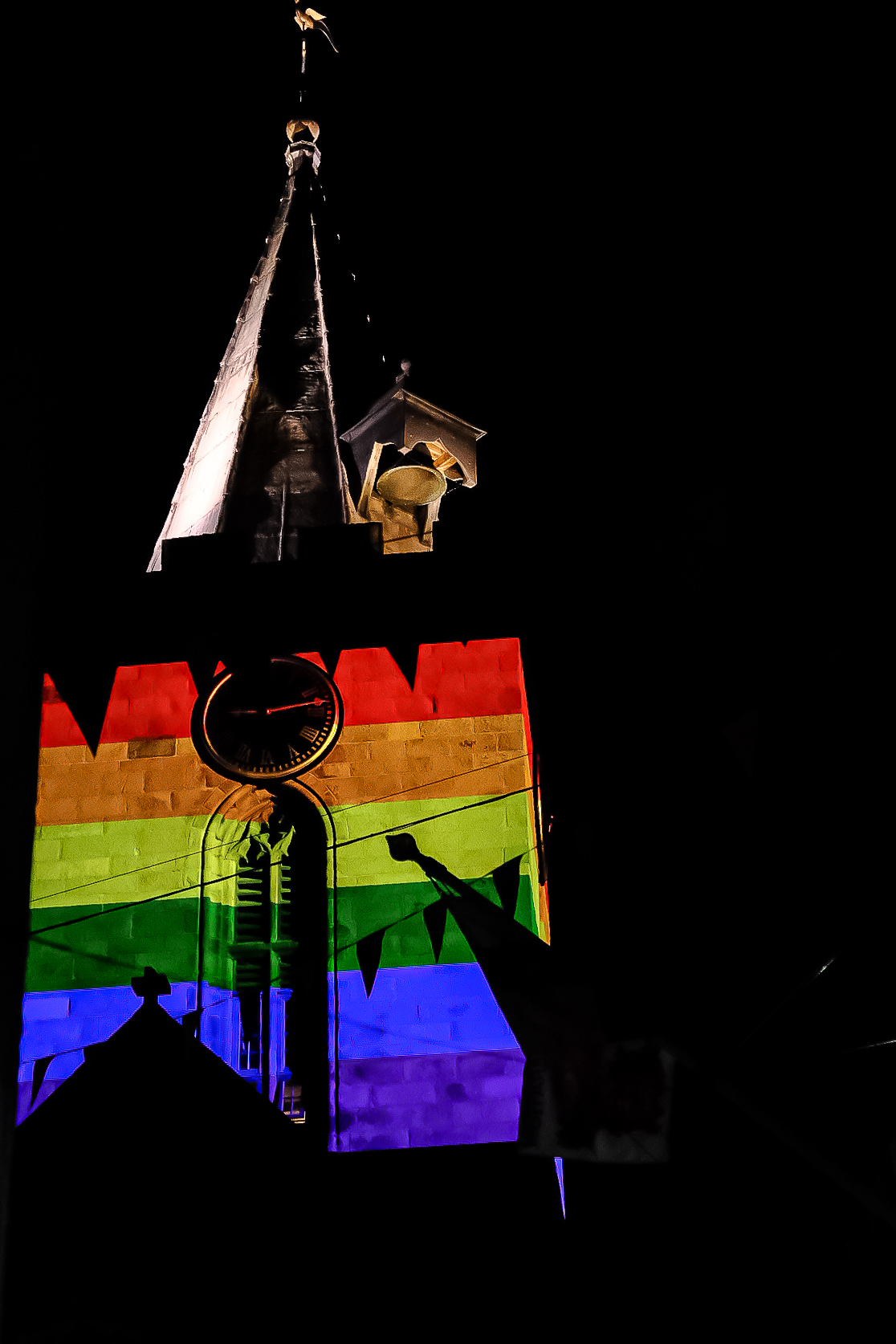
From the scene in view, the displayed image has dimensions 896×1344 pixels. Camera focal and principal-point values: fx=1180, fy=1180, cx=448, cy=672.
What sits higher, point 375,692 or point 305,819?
point 375,692

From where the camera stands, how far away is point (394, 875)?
12.1 m

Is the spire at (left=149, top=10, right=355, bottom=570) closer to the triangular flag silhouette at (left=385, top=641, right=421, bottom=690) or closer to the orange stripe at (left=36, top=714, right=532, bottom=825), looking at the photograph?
the triangular flag silhouette at (left=385, top=641, right=421, bottom=690)

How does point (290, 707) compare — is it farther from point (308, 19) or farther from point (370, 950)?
point (308, 19)

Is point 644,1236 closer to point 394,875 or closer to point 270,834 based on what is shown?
point 394,875

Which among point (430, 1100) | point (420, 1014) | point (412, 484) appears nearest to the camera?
point (430, 1100)

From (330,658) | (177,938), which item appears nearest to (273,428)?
(330,658)

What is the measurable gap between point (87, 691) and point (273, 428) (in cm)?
721

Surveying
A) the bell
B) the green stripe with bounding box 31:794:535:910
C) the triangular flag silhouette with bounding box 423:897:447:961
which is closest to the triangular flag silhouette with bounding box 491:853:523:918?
the triangular flag silhouette with bounding box 423:897:447:961

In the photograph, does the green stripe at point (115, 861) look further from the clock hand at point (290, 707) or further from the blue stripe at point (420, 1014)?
the blue stripe at point (420, 1014)

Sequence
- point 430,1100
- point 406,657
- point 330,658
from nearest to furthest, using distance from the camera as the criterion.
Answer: point 430,1100 → point 406,657 → point 330,658

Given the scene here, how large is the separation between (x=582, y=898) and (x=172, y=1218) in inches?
188

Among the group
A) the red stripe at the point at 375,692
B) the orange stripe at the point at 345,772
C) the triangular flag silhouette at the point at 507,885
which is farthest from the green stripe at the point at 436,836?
the triangular flag silhouette at the point at 507,885

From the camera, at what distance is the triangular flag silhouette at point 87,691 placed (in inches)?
498

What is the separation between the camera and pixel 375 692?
12938mm
